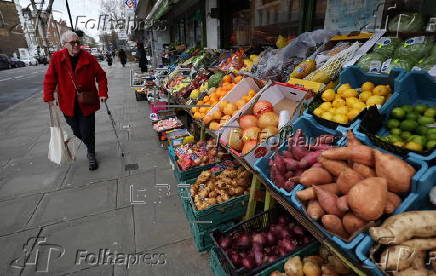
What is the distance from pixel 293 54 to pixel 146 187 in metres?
2.99

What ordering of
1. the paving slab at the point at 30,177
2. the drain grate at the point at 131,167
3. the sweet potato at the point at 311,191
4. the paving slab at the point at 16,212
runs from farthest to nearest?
the drain grate at the point at 131,167 < the paving slab at the point at 30,177 < the paving slab at the point at 16,212 < the sweet potato at the point at 311,191

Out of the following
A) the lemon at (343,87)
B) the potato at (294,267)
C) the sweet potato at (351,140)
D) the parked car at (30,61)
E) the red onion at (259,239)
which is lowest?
the red onion at (259,239)

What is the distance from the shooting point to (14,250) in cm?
274

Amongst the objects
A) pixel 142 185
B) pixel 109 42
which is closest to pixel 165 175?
pixel 142 185

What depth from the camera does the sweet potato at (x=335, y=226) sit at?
1397 mm

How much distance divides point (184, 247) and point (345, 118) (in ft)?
6.66

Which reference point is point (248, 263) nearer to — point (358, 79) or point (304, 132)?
point (304, 132)

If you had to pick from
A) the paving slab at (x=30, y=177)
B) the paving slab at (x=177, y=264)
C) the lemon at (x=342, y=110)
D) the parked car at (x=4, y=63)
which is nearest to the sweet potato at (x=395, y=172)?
the lemon at (x=342, y=110)

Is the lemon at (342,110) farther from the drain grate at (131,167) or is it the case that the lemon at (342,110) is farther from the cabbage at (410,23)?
the drain grate at (131,167)

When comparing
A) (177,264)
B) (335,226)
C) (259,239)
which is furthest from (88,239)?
(335,226)

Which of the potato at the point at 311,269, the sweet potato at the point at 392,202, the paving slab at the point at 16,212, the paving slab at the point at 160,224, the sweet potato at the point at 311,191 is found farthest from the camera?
the paving slab at the point at 16,212

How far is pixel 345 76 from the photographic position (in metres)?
2.47

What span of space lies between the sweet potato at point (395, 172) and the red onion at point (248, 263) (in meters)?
1.08

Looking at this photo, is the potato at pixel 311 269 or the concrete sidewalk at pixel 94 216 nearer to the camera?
the potato at pixel 311 269
